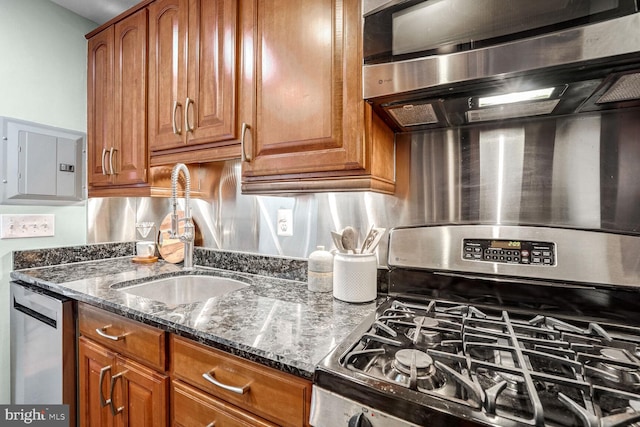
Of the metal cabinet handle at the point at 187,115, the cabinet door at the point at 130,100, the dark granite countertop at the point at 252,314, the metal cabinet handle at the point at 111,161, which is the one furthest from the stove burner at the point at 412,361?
the metal cabinet handle at the point at 111,161

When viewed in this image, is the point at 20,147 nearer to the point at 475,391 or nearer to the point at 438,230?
the point at 438,230

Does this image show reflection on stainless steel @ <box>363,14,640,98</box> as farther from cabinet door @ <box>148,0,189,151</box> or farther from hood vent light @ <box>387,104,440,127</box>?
cabinet door @ <box>148,0,189,151</box>

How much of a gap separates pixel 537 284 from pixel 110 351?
142 cm

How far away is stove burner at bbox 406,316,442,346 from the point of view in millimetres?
750

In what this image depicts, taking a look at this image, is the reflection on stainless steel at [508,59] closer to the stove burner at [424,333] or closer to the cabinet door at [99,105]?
the stove burner at [424,333]

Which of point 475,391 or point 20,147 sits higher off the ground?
point 20,147

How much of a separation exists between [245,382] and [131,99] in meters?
1.52

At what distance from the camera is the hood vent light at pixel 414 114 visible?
903mm

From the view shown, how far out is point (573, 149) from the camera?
3.05 ft

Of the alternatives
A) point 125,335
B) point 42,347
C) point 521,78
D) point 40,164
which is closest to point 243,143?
point 125,335

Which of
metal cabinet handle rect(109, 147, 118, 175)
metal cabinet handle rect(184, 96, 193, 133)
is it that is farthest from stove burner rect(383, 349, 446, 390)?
metal cabinet handle rect(109, 147, 118, 175)

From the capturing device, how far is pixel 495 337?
0.72 metres

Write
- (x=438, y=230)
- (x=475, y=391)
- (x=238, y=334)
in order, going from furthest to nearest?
1. (x=438, y=230)
2. (x=238, y=334)
3. (x=475, y=391)

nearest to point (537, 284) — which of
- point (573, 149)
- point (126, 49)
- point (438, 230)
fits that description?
point (438, 230)
